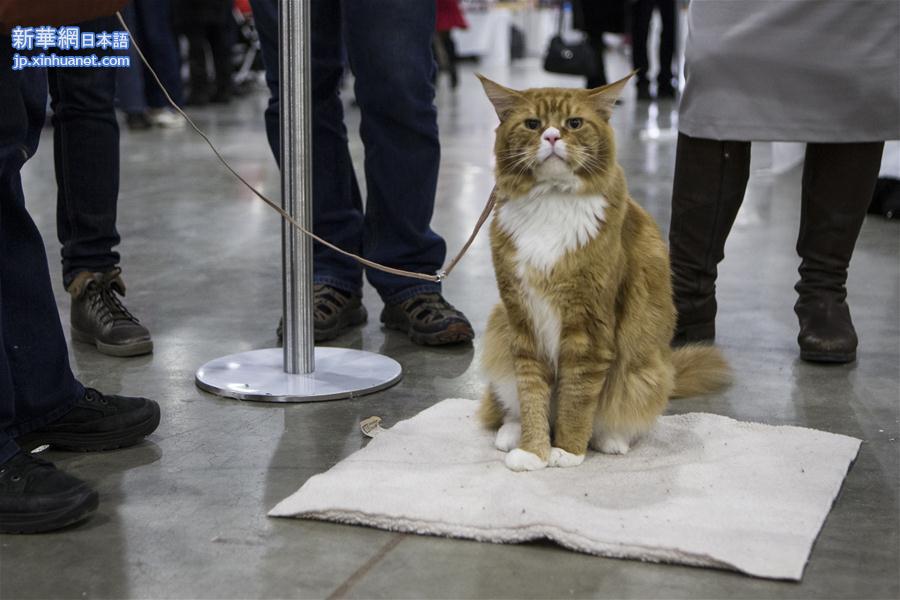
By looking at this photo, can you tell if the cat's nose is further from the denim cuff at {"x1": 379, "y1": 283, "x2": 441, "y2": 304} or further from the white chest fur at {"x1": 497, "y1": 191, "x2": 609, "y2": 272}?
the denim cuff at {"x1": 379, "y1": 283, "x2": 441, "y2": 304}

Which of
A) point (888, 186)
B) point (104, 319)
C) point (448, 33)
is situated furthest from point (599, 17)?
point (104, 319)

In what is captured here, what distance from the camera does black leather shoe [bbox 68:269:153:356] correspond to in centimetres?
255

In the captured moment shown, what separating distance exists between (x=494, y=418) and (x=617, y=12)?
6.00 meters

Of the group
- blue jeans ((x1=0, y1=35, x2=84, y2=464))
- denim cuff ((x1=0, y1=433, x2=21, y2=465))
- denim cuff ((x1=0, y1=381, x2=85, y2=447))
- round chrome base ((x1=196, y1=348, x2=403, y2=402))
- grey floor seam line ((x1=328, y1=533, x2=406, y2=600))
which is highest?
blue jeans ((x1=0, y1=35, x2=84, y2=464))

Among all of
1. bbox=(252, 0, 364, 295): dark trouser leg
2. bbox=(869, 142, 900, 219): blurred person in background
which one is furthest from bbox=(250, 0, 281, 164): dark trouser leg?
bbox=(869, 142, 900, 219): blurred person in background

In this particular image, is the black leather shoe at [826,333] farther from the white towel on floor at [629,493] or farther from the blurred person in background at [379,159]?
the blurred person in background at [379,159]

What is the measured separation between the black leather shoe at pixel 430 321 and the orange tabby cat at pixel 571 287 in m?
0.66

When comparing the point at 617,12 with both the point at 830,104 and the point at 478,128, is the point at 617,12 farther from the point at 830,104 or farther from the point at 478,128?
the point at 830,104

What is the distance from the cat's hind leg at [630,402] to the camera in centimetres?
186

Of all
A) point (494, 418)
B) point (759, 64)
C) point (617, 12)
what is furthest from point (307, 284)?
point (617, 12)

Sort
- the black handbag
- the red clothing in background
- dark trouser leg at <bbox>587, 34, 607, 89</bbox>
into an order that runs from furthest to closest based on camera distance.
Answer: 1. the red clothing in background
2. dark trouser leg at <bbox>587, 34, 607, 89</bbox>
3. the black handbag

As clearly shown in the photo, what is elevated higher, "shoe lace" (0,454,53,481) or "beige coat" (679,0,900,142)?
"beige coat" (679,0,900,142)

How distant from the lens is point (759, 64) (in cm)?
246

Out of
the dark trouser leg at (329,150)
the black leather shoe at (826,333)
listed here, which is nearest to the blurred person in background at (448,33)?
the dark trouser leg at (329,150)
